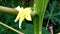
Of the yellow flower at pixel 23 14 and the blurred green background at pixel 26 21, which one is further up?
the yellow flower at pixel 23 14

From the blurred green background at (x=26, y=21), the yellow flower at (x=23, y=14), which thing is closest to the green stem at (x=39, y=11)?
the yellow flower at (x=23, y=14)

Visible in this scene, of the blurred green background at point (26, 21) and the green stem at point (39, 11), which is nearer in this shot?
the green stem at point (39, 11)

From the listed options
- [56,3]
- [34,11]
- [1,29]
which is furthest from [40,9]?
[56,3]

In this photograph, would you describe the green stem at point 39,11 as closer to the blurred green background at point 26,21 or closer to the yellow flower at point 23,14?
the yellow flower at point 23,14

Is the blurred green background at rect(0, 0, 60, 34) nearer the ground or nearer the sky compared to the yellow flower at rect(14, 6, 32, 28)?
nearer the ground

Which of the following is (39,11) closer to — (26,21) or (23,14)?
(23,14)

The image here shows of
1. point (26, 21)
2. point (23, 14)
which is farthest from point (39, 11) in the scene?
point (26, 21)

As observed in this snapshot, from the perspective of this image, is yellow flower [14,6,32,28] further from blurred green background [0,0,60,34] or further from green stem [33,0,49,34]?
blurred green background [0,0,60,34]

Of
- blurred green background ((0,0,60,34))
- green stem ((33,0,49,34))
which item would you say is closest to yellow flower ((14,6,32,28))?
green stem ((33,0,49,34))

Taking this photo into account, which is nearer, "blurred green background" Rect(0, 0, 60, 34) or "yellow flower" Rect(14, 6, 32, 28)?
"yellow flower" Rect(14, 6, 32, 28)

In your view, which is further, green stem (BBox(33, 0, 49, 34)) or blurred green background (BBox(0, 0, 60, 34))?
blurred green background (BBox(0, 0, 60, 34))

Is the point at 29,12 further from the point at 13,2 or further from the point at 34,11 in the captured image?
the point at 13,2
